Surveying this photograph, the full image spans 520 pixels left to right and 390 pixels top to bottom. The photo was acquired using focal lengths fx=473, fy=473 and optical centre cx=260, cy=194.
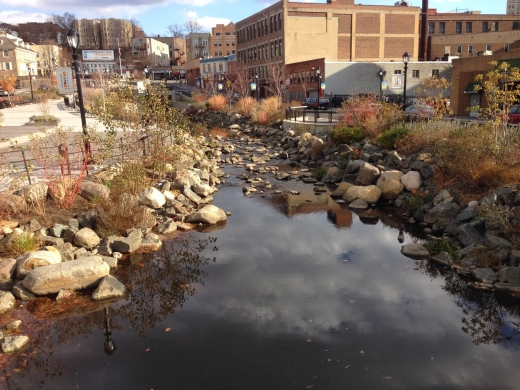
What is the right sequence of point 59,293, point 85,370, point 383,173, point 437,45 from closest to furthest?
point 85,370
point 59,293
point 383,173
point 437,45

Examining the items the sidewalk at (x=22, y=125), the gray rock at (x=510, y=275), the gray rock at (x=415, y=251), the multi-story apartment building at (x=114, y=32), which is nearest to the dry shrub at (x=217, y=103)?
the sidewalk at (x=22, y=125)

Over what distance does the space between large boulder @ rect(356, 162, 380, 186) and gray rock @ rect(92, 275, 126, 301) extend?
36.5 feet

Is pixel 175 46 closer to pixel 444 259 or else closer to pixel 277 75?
pixel 277 75

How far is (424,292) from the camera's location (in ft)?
34.1

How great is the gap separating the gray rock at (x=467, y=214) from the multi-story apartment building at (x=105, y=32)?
490 ft

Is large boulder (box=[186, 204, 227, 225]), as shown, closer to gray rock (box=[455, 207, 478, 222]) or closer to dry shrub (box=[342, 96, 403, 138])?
gray rock (box=[455, 207, 478, 222])

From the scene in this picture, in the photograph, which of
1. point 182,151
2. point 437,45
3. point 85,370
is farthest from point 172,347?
point 437,45

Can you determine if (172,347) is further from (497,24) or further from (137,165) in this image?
(497,24)

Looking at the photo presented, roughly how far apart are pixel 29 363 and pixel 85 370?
40.2 inches

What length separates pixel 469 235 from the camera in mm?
12344

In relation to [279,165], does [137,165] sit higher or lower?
higher

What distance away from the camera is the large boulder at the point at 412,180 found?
16.7 meters

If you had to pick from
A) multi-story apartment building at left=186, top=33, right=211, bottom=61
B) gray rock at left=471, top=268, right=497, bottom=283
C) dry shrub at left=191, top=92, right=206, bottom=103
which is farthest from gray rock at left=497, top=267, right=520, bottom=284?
multi-story apartment building at left=186, top=33, right=211, bottom=61

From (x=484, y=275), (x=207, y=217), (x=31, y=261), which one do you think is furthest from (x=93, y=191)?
(x=484, y=275)
